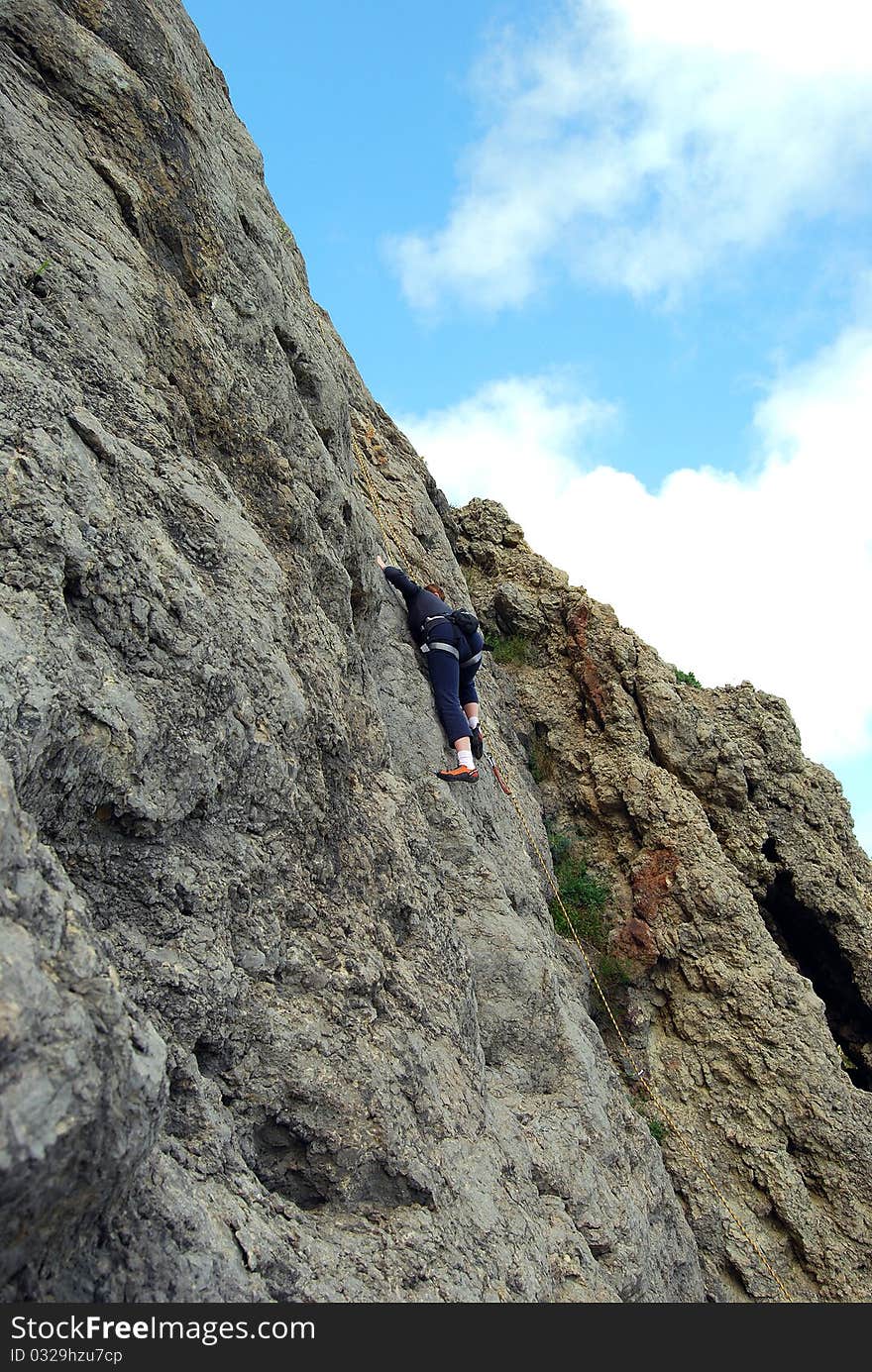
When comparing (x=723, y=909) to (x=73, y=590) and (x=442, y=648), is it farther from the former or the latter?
(x=73, y=590)

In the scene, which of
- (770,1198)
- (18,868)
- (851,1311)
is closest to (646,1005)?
(770,1198)

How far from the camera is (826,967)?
12.2 metres

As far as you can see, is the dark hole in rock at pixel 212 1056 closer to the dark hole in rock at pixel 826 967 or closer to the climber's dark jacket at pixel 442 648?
the climber's dark jacket at pixel 442 648

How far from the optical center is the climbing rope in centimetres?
917

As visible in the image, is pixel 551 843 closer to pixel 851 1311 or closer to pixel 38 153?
pixel 851 1311

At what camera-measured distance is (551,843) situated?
12.0 m

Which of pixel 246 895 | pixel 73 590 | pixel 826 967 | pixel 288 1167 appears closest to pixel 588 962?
pixel 826 967

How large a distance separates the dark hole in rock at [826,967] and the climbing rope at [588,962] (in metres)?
3.10

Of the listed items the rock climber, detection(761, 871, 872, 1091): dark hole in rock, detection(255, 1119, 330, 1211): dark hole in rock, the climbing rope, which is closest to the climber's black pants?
the rock climber

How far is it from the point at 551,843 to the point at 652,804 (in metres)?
1.46

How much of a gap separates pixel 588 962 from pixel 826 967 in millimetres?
3949

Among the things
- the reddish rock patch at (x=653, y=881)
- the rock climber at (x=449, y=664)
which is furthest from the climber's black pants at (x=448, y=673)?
the reddish rock patch at (x=653, y=881)

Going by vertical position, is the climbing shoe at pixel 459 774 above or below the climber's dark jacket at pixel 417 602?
below

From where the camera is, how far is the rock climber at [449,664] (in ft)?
28.4
